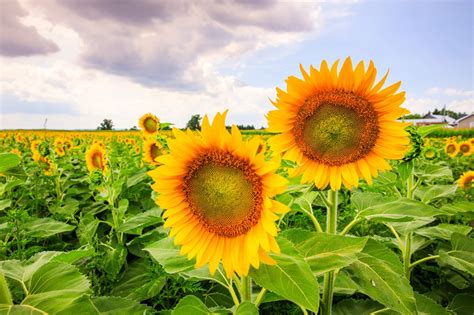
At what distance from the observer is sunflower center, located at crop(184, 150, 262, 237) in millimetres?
1326

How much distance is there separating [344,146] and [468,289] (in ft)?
5.28

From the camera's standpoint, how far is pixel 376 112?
1.79 metres

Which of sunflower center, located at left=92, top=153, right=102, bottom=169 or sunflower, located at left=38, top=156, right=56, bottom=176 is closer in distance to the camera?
sunflower center, located at left=92, top=153, right=102, bottom=169

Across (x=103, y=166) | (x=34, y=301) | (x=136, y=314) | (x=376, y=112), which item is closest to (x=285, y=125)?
(x=376, y=112)

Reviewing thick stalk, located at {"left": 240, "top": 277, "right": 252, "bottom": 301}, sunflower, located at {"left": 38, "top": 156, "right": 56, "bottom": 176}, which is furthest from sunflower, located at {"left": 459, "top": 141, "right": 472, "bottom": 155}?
thick stalk, located at {"left": 240, "top": 277, "right": 252, "bottom": 301}

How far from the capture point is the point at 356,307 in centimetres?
207

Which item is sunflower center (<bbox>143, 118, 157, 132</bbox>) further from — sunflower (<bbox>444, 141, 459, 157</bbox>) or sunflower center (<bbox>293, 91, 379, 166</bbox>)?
sunflower (<bbox>444, 141, 459, 157</bbox>)

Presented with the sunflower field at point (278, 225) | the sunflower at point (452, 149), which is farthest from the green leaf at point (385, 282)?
the sunflower at point (452, 149)

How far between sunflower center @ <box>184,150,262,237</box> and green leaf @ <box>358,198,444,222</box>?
→ 2.27 feet

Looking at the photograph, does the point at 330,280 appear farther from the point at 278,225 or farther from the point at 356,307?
the point at 356,307

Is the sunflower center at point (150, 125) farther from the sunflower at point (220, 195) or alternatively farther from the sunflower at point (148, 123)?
the sunflower at point (220, 195)

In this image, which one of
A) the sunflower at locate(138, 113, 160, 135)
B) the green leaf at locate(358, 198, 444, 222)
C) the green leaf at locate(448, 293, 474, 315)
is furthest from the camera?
the sunflower at locate(138, 113, 160, 135)

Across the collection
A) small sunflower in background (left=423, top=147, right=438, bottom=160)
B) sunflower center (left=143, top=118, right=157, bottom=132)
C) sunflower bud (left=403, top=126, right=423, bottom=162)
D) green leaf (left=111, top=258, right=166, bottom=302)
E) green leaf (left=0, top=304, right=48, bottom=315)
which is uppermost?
sunflower center (left=143, top=118, right=157, bottom=132)

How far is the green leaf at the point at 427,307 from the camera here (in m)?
1.96
